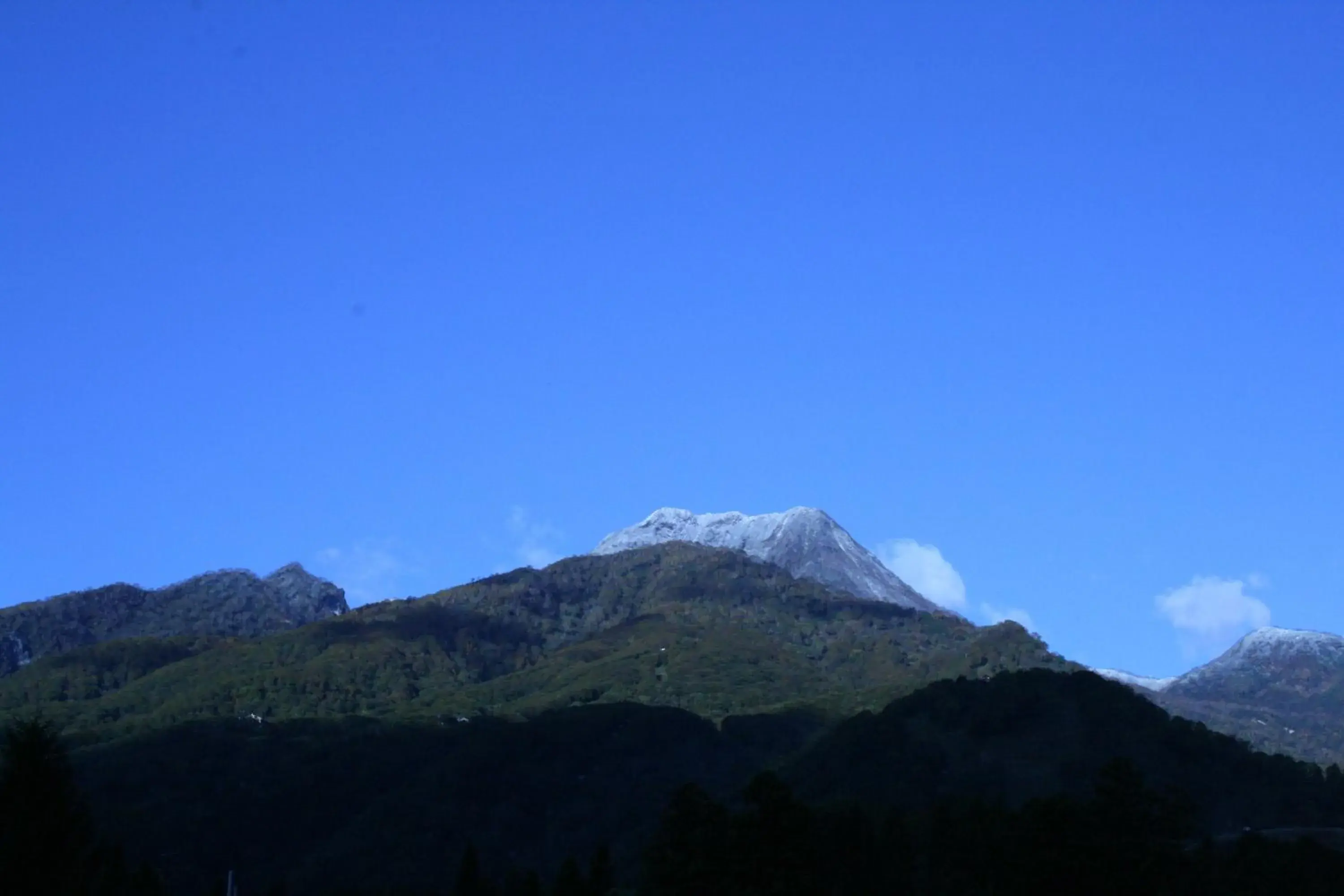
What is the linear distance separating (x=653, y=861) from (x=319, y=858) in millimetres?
115035

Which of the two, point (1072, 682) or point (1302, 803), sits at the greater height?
point (1072, 682)

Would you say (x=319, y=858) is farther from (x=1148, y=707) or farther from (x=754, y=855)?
(x=754, y=855)

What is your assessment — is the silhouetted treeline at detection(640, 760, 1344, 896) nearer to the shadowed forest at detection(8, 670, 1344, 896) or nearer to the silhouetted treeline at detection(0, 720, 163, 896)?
the shadowed forest at detection(8, 670, 1344, 896)

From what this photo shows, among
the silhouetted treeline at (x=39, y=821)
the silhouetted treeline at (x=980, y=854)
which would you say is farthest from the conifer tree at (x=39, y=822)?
the silhouetted treeline at (x=980, y=854)

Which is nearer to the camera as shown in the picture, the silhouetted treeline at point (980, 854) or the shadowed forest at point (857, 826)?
the shadowed forest at point (857, 826)

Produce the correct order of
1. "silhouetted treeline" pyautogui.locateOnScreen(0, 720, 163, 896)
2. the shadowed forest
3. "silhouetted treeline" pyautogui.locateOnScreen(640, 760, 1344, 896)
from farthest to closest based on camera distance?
"silhouetted treeline" pyautogui.locateOnScreen(640, 760, 1344, 896) < the shadowed forest < "silhouetted treeline" pyautogui.locateOnScreen(0, 720, 163, 896)

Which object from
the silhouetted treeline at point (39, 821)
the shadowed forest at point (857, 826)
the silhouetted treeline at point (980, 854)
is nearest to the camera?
the silhouetted treeline at point (39, 821)

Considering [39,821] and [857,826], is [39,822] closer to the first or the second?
[39,821]

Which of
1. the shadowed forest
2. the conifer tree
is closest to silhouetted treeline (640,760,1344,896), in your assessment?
the shadowed forest

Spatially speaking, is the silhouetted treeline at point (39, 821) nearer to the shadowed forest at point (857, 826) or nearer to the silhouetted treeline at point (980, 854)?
the shadowed forest at point (857, 826)

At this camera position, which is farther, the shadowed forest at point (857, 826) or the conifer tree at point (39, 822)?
the shadowed forest at point (857, 826)

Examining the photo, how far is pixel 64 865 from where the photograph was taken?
55.5 meters

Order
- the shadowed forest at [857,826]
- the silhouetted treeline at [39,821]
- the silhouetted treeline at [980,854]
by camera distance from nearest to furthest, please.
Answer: the silhouetted treeline at [39,821] < the shadowed forest at [857,826] < the silhouetted treeline at [980,854]

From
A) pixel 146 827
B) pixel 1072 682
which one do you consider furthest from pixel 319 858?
pixel 1072 682
